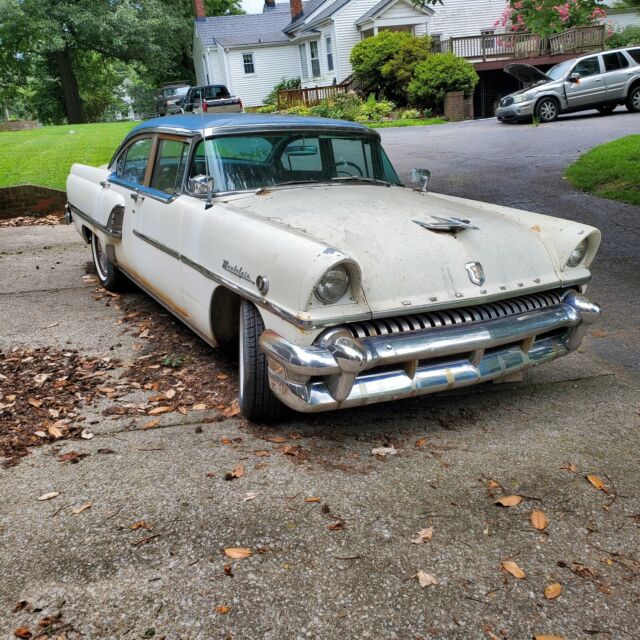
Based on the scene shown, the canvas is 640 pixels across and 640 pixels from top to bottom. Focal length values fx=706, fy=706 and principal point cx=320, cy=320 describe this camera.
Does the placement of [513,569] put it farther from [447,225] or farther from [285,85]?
[285,85]

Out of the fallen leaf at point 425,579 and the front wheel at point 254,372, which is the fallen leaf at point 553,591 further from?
the front wheel at point 254,372

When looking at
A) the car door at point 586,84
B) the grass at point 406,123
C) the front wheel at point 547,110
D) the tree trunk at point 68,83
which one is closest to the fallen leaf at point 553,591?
the front wheel at point 547,110

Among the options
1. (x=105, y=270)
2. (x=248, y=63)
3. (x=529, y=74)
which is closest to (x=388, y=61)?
(x=529, y=74)

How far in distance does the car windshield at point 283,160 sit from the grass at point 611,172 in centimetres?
544

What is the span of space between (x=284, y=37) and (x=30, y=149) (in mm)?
24370

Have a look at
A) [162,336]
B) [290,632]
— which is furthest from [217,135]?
[290,632]

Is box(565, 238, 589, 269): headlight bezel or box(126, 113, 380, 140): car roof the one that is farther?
box(126, 113, 380, 140): car roof

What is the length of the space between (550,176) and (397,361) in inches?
349

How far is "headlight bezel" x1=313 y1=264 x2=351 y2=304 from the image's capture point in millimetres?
3271

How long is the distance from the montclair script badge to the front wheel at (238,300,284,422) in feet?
3.63

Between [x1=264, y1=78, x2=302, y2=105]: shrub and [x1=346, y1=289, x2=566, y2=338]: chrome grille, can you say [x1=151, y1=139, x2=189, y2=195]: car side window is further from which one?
[x1=264, y1=78, x2=302, y2=105]: shrub

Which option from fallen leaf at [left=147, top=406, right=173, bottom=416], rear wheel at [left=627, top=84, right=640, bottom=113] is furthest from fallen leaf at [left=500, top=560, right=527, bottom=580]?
rear wheel at [left=627, top=84, right=640, bottom=113]

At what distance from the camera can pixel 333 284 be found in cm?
330

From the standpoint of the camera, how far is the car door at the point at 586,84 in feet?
61.8
